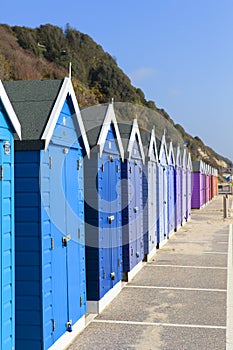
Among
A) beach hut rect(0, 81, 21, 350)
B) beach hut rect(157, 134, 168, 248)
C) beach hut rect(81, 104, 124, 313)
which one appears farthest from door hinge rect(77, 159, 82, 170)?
beach hut rect(157, 134, 168, 248)

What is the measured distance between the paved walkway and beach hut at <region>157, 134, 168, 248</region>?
1406 mm

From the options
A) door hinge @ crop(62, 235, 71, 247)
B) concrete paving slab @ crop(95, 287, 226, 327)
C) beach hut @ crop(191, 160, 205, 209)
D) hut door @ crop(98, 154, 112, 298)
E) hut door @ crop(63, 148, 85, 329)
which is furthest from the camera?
beach hut @ crop(191, 160, 205, 209)

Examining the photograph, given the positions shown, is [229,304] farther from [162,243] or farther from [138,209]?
[162,243]

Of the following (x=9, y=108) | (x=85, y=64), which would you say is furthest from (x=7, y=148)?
(x=85, y=64)

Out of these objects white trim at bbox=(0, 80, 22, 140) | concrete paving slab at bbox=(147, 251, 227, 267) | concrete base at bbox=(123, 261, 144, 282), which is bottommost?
concrete paving slab at bbox=(147, 251, 227, 267)

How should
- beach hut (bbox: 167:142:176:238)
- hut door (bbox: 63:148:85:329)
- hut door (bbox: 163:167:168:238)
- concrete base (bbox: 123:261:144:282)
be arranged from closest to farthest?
hut door (bbox: 63:148:85:329) < concrete base (bbox: 123:261:144:282) < hut door (bbox: 163:167:168:238) < beach hut (bbox: 167:142:176:238)

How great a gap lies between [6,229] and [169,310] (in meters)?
4.23

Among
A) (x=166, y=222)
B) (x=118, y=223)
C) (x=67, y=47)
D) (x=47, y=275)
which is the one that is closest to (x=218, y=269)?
(x=118, y=223)

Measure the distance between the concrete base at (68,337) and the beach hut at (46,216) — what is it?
1 centimetres

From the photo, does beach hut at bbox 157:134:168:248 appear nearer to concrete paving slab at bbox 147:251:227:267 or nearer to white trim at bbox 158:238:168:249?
white trim at bbox 158:238:168:249

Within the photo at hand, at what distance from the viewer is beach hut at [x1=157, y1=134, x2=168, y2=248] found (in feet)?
47.9

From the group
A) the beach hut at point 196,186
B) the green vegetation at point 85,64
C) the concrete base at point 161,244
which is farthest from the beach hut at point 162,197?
the green vegetation at point 85,64

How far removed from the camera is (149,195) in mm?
12648

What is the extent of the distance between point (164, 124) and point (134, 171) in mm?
70919
